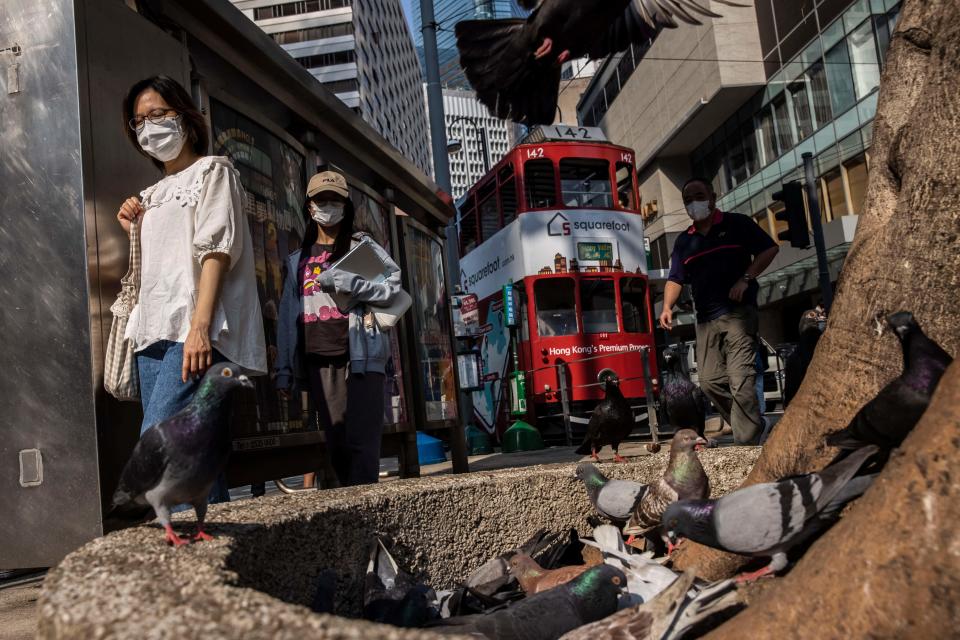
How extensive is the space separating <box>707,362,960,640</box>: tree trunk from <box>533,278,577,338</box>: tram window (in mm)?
13481

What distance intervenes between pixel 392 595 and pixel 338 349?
71.7 inches

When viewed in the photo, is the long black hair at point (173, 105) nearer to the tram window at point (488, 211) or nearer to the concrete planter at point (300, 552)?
the concrete planter at point (300, 552)

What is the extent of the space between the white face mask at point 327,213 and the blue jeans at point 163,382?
162 cm

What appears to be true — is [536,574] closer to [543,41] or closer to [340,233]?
[340,233]

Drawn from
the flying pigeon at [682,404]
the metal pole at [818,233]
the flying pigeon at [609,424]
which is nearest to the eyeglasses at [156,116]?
the flying pigeon at [609,424]

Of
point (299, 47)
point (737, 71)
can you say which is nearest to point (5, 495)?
point (737, 71)

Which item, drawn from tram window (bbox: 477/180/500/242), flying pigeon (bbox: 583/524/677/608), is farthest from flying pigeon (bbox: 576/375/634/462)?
tram window (bbox: 477/180/500/242)

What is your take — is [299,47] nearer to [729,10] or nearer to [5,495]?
[729,10]

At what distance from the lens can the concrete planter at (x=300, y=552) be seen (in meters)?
1.13

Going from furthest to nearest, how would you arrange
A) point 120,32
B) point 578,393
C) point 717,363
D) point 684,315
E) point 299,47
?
point 299,47, point 684,315, point 578,393, point 717,363, point 120,32

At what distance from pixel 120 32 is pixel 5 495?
6.32 ft

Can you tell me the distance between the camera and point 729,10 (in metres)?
29.5

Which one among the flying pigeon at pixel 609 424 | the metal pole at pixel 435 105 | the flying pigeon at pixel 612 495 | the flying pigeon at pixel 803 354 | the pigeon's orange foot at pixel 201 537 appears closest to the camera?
the pigeon's orange foot at pixel 201 537

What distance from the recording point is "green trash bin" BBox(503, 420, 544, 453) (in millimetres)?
13773
